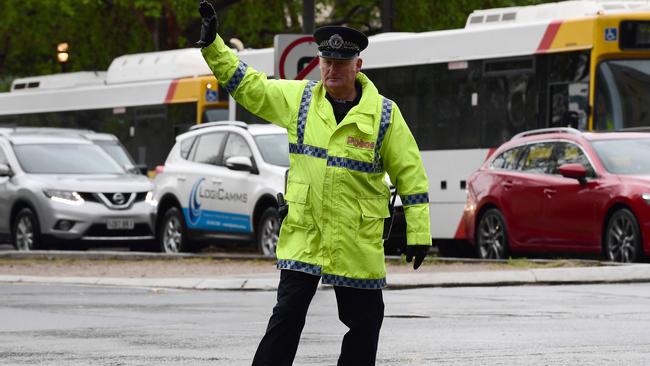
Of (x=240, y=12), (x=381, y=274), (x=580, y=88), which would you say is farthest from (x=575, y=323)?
(x=240, y=12)

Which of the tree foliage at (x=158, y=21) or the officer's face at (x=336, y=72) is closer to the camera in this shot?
the officer's face at (x=336, y=72)

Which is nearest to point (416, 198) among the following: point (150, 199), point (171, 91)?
point (150, 199)

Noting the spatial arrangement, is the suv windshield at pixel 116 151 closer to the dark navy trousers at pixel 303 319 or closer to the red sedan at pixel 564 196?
the red sedan at pixel 564 196

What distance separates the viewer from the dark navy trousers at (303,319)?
7.51 metres

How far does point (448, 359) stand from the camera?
10188mm

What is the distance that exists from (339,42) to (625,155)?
42.0ft

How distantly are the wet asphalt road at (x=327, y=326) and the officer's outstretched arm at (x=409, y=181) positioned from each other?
8.25 ft

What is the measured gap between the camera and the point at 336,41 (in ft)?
24.6

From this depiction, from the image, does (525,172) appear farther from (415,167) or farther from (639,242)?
(415,167)

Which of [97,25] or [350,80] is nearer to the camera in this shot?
[350,80]

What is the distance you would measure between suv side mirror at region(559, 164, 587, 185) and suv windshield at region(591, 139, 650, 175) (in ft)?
0.85

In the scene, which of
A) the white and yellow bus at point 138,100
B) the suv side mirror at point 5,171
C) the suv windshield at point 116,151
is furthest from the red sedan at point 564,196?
the white and yellow bus at point 138,100

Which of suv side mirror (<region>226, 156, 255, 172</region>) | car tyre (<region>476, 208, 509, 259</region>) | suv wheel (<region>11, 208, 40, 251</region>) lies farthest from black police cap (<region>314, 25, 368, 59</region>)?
suv wheel (<region>11, 208, 40, 251</region>)

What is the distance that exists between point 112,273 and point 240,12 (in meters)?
25.3
